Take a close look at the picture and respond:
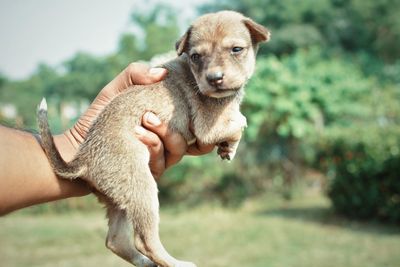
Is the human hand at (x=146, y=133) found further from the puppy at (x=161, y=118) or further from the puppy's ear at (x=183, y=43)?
the puppy's ear at (x=183, y=43)

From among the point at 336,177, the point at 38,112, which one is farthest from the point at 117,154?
the point at 336,177

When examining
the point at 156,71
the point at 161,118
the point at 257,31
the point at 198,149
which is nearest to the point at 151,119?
the point at 161,118

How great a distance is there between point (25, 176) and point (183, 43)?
1.59 meters

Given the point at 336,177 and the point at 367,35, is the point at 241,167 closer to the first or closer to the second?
the point at 336,177

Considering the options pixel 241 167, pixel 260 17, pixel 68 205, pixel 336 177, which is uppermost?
pixel 260 17

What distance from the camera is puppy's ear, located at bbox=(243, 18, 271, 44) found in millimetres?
3841

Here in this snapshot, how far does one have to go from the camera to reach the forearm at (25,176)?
312 centimetres

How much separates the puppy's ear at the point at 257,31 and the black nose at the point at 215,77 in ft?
2.11

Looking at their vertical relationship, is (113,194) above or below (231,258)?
above

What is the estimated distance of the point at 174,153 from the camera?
4039 mm

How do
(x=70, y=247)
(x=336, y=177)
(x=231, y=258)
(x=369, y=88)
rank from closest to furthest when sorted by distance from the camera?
1. (x=231, y=258)
2. (x=70, y=247)
3. (x=336, y=177)
4. (x=369, y=88)

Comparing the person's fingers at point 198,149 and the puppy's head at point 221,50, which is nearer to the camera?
the puppy's head at point 221,50

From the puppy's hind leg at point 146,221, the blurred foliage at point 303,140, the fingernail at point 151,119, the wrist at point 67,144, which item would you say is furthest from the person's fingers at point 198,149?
the blurred foliage at point 303,140

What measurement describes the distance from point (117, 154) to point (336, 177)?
11192mm
